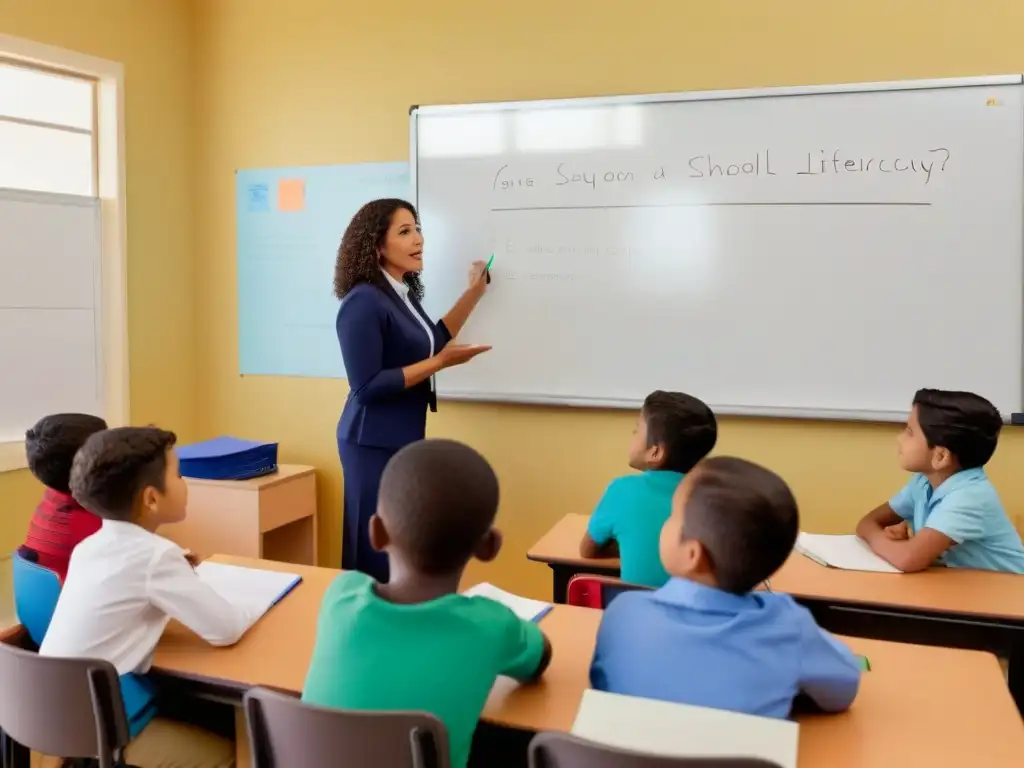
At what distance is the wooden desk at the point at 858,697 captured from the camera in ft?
4.50

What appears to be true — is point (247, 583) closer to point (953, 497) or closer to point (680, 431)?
point (680, 431)

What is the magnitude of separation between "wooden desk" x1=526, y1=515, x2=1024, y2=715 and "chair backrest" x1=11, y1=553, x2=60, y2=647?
1.68 meters

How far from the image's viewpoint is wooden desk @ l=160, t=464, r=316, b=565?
359cm

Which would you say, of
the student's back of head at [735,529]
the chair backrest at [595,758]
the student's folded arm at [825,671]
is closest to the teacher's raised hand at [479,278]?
the student's back of head at [735,529]

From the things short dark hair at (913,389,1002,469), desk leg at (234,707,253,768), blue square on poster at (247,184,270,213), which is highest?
blue square on poster at (247,184,270,213)

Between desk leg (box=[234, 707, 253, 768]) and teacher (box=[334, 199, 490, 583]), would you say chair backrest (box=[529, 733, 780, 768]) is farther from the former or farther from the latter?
teacher (box=[334, 199, 490, 583])

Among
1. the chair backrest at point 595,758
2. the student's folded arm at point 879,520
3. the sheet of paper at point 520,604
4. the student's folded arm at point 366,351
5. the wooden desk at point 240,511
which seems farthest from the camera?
the wooden desk at point 240,511

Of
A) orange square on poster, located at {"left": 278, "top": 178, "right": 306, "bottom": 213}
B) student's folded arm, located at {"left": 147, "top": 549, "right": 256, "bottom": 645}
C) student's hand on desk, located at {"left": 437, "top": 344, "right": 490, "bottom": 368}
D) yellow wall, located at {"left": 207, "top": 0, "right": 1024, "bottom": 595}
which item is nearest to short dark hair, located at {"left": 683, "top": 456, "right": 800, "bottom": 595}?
student's folded arm, located at {"left": 147, "top": 549, "right": 256, "bottom": 645}

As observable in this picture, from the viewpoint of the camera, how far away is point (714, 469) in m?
1.47

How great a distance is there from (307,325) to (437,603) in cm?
283

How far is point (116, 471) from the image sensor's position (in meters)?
1.77

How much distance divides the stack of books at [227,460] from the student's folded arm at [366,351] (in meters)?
0.94

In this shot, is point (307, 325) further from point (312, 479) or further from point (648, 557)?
point (648, 557)

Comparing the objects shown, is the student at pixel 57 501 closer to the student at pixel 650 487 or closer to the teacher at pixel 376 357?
the teacher at pixel 376 357
